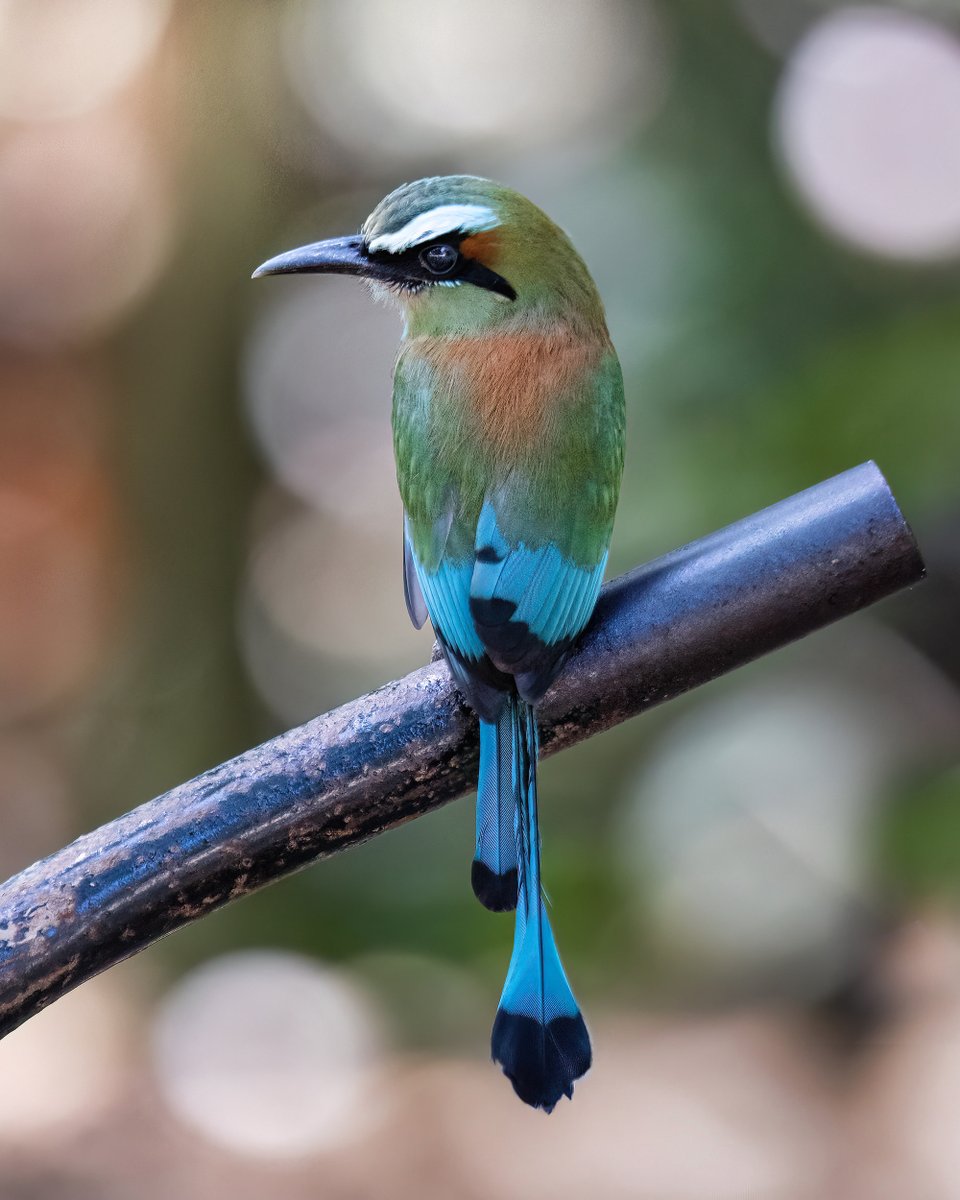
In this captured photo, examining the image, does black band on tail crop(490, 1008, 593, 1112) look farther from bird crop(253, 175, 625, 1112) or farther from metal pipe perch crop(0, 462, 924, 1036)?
metal pipe perch crop(0, 462, 924, 1036)

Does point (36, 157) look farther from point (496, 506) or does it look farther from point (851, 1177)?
point (851, 1177)

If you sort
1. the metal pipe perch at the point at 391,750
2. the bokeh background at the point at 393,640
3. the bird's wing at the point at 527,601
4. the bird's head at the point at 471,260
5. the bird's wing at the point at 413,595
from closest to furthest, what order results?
the metal pipe perch at the point at 391,750 → the bird's wing at the point at 527,601 → the bird's head at the point at 471,260 → the bird's wing at the point at 413,595 → the bokeh background at the point at 393,640

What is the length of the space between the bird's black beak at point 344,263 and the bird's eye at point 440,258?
0.11 feet

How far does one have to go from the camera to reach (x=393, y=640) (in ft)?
12.1

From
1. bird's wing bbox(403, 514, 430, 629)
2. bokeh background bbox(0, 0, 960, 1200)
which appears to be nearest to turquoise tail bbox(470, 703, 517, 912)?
bird's wing bbox(403, 514, 430, 629)

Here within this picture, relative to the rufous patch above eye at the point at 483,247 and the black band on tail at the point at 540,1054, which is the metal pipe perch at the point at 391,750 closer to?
the black band on tail at the point at 540,1054

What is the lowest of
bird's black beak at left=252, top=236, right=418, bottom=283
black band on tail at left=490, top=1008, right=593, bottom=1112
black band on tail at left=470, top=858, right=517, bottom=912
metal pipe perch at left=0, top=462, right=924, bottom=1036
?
black band on tail at left=490, top=1008, right=593, bottom=1112

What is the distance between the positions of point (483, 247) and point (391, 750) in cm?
68

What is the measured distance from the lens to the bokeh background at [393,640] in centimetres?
304

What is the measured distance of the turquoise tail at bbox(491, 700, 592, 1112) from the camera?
1251mm

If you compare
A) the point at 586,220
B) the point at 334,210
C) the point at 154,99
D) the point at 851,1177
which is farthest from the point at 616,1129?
the point at 154,99

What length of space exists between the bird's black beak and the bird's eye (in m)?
0.03

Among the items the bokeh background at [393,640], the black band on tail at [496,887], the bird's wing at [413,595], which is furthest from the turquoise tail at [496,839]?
the bokeh background at [393,640]

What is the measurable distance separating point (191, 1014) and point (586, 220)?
223 cm
